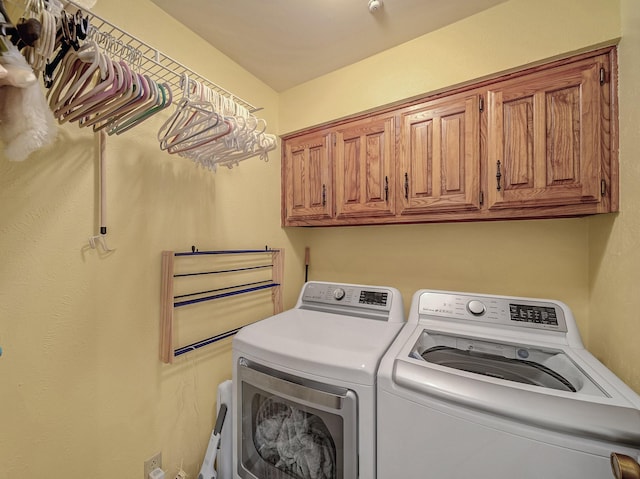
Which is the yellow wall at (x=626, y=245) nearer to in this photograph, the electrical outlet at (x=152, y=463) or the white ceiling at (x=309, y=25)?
the white ceiling at (x=309, y=25)

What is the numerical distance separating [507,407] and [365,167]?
4.41 feet

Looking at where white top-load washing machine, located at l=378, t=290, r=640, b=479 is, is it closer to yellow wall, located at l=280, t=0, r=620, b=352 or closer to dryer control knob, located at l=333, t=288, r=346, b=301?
yellow wall, located at l=280, t=0, r=620, b=352

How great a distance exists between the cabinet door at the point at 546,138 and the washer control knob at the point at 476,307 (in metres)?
0.50

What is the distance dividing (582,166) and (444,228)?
28.4 inches

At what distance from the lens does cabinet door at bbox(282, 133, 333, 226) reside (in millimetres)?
1798

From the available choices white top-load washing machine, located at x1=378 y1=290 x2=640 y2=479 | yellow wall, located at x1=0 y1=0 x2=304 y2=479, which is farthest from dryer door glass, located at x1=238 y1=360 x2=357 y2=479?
yellow wall, located at x1=0 y1=0 x2=304 y2=479

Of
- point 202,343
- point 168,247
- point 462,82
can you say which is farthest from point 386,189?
point 202,343

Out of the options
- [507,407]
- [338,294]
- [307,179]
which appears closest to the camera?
[507,407]

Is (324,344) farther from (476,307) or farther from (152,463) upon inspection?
(152,463)

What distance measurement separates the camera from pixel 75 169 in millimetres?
1013

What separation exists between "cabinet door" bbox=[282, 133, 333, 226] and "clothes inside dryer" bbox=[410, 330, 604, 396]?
1015mm

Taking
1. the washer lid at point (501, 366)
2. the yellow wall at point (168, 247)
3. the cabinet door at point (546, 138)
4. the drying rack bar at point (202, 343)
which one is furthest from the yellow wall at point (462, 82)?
the drying rack bar at point (202, 343)

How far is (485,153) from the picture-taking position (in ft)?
4.28

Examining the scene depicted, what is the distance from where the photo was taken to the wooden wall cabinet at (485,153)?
1.10 m
